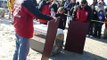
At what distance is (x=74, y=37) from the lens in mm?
8562

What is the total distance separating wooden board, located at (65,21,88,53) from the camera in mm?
8516

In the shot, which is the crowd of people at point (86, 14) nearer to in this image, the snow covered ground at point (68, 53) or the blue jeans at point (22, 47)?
the snow covered ground at point (68, 53)

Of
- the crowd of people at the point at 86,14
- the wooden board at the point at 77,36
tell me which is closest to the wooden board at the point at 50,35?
the wooden board at the point at 77,36

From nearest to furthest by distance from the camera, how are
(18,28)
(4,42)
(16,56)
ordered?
1. (18,28)
2. (16,56)
3. (4,42)

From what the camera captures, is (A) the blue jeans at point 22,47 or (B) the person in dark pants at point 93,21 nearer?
(A) the blue jeans at point 22,47

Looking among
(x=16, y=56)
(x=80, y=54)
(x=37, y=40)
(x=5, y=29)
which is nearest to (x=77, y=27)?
(x=80, y=54)

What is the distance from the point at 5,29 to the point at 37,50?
445 cm

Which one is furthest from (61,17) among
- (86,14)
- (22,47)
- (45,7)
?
(22,47)

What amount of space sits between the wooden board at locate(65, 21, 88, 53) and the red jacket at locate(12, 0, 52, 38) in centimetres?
340

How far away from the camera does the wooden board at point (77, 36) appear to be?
27.9 feet

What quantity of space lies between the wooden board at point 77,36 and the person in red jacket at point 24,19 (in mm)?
3356

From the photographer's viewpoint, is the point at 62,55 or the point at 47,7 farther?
the point at 47,7

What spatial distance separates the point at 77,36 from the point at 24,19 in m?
3.68

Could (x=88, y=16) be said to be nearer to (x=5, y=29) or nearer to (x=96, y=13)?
(x=96, y=13)
